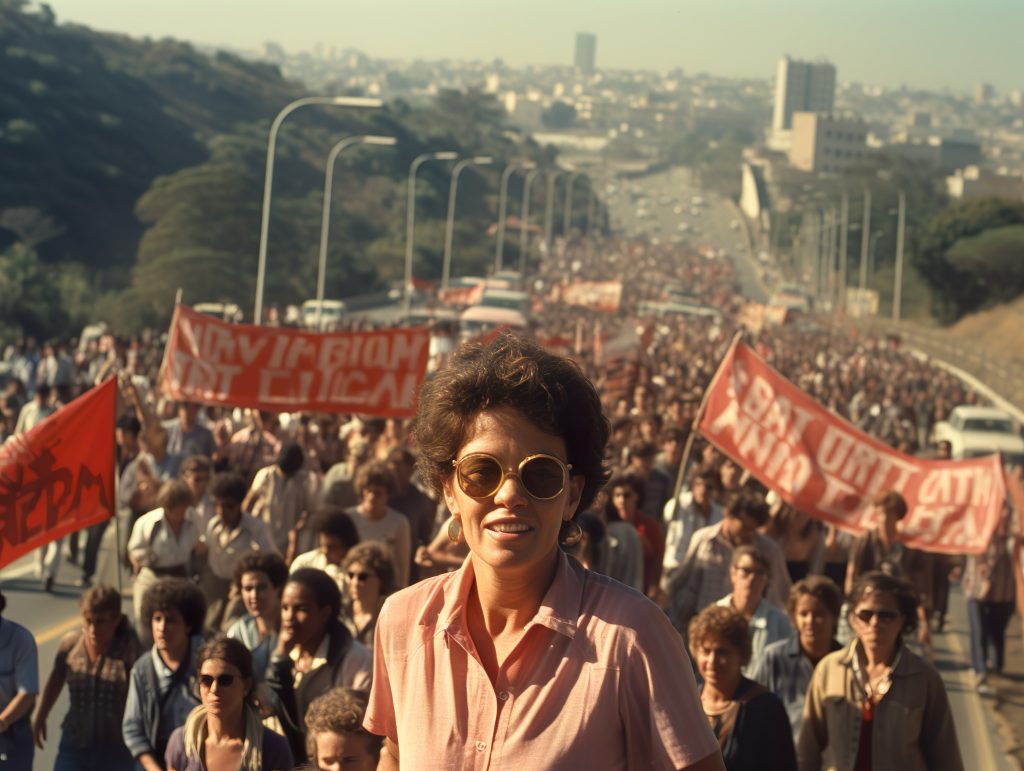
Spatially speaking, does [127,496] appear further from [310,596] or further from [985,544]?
[310,596]

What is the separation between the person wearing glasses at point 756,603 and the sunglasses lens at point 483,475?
14.2ft

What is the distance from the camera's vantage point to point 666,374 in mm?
27578

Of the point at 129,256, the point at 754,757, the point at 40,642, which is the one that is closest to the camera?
the point at 754,757

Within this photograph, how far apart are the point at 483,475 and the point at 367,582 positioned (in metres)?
4.12

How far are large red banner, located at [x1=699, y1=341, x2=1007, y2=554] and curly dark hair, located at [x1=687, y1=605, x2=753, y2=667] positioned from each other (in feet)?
14.1

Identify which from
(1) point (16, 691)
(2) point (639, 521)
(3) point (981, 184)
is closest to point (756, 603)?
(2) point (639, 521)

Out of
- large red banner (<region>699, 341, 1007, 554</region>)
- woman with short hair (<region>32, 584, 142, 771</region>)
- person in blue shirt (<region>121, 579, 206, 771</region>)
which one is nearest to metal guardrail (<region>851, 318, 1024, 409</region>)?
large red banner (<region>699, 341, 1007, 554</region>)

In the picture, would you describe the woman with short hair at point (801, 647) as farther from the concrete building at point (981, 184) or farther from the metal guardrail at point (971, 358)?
the concrete building at point (981, 184)

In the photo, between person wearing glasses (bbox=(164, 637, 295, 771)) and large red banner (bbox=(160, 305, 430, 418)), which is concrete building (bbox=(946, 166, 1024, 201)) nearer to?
large red banner (bbox=(160, 305, 430, 418))

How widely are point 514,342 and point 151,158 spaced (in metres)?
95.5

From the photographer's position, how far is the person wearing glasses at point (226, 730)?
17.3 ft

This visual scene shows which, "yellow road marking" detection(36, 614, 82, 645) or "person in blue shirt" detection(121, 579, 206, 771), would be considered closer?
"person in blue shirt" detection(121, 579, 206, 771)

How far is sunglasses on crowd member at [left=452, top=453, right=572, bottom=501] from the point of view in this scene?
9.64ft

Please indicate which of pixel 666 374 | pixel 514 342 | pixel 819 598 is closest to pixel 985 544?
pixel 819 598
